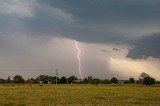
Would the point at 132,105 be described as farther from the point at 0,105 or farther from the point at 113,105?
the point at 0,105

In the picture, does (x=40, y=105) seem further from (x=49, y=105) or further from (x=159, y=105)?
(x=159, y=105)

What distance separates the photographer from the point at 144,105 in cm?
4109

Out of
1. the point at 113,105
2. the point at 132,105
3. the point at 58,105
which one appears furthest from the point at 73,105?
the point at 132,105

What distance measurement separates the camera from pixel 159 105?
129 feet

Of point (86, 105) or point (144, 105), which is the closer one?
point (86, 105)

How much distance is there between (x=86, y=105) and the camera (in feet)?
124

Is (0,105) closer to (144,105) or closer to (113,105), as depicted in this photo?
(113,105)

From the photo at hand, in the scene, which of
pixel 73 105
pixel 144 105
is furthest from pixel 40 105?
pixel 144 105

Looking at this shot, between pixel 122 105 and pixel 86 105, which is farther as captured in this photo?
pixel 122 105

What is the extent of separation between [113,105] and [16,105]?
10.7 m

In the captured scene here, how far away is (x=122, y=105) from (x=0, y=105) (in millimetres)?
13507

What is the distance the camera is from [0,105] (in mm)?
38906

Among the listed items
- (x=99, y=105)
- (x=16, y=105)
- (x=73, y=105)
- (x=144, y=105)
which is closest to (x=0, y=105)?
(x=16, y=105)

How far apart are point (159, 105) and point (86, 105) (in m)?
8.24
